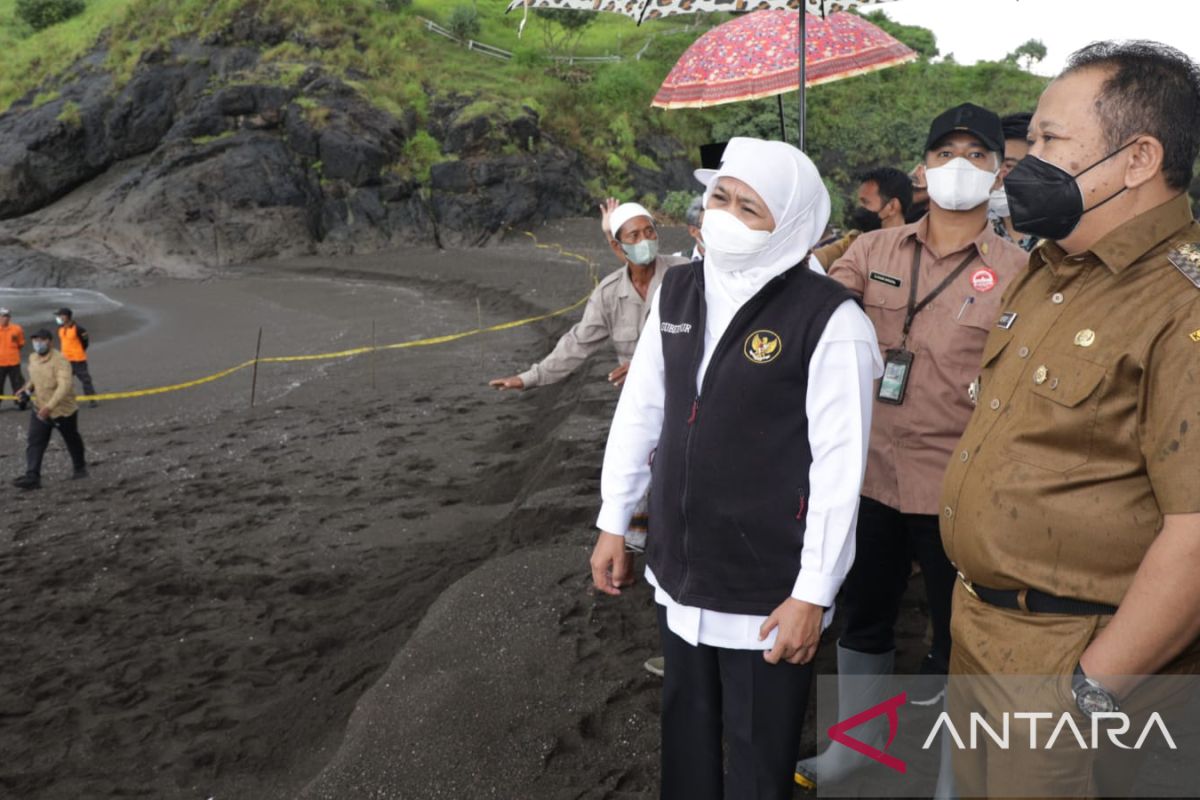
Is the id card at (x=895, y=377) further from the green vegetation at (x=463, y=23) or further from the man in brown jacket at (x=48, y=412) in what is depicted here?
the green vegetation at (x=463, y=23)

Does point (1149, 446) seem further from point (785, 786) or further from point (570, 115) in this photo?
point (570, 115)

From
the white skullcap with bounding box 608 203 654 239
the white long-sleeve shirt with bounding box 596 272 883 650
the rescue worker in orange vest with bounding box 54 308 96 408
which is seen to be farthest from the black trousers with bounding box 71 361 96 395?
the white long-sleeve shirt with bounding box 596 272 883 650

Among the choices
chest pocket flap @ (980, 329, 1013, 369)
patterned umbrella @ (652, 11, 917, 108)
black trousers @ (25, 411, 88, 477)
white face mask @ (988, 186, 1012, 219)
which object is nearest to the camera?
chest pocket flap @ (980, 329, 1013, 369)

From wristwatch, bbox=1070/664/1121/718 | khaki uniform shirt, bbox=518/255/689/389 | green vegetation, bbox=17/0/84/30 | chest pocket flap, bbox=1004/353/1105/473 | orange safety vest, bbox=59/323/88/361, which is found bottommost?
orange safety vest, bbox=59/323/88/361

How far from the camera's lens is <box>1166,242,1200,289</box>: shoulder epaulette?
1392mm

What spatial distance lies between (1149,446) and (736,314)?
0.85 meters

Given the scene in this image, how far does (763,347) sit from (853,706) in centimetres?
136

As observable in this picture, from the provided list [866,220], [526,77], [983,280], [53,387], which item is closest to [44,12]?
[526,77]

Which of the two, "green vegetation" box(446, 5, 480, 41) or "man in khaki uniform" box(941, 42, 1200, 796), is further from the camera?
"green vegetation" box(446, 5, 480, 41)

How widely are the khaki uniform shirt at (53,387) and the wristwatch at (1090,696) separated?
8641 millimetres

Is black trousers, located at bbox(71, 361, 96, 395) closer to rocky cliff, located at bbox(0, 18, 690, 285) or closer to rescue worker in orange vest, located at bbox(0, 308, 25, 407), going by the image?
rescue worker in orange vest, located at bbox(0, 308, 25, 407)

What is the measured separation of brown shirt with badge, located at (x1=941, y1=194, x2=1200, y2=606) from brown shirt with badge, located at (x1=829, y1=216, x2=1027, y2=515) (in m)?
0.77

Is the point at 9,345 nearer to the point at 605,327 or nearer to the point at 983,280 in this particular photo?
the point at 605,327

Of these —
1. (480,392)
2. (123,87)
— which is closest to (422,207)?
(123,87)
